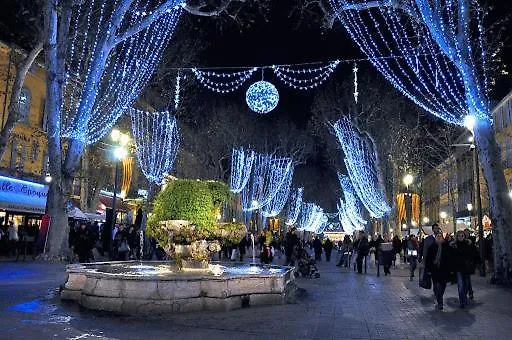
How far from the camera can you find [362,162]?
41.1 m

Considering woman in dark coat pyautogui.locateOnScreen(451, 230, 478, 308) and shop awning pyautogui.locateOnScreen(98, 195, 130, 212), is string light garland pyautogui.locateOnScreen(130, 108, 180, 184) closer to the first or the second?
shop awning pyautogui.locateOnScreen(98, 195, 130, 212)

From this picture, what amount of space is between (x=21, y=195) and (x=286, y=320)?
22.7 meters

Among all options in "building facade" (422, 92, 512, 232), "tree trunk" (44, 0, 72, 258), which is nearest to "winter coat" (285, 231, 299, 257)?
"building facade" (422, 92, 512, 232)

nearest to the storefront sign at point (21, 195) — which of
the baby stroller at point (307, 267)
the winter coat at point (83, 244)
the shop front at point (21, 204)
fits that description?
the shop front at point (21, 204)

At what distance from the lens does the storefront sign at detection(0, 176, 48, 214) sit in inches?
1005

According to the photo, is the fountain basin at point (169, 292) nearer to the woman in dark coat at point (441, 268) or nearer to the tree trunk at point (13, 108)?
the woman in dark coat at point (441, 268)

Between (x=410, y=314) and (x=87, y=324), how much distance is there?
5865mm

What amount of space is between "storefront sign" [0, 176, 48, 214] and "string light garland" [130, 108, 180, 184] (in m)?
8.38

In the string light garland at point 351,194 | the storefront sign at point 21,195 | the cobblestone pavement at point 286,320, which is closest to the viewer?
the cobblestone pavement at point 286,320

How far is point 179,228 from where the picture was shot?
11.6 m

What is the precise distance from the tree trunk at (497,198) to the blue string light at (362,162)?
838 inches

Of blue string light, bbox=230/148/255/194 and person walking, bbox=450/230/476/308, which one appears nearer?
person walking, bbox=450/230/476/308

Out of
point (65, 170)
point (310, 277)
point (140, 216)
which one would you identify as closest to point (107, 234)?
point (140, 216)

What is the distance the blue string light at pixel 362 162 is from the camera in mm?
38406
